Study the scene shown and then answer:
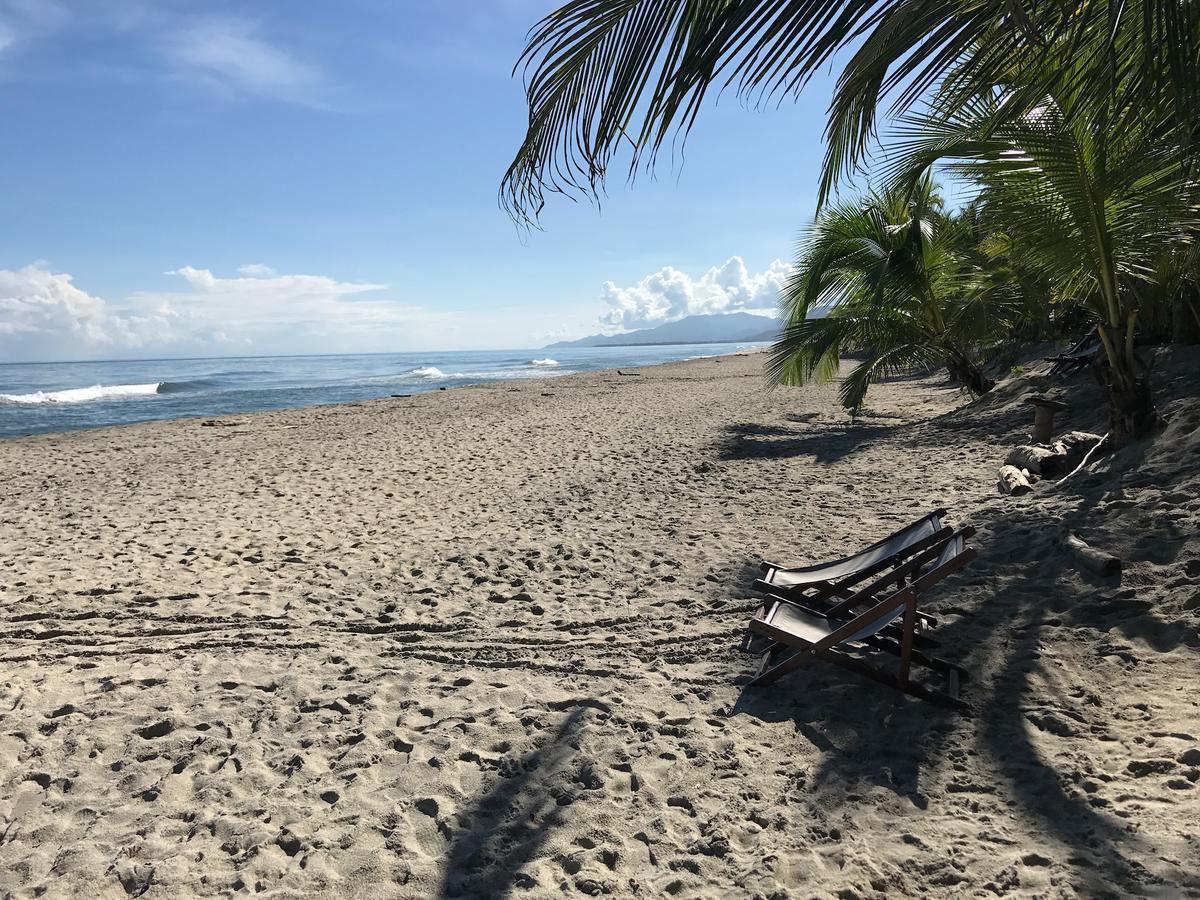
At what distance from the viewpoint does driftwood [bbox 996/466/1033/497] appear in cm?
580

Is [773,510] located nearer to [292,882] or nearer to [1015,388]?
[292,882]

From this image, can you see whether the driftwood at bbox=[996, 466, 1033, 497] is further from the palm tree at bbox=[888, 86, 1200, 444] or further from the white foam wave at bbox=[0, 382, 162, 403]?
the white foam wave at bbox=[0, 382, 162, 403]

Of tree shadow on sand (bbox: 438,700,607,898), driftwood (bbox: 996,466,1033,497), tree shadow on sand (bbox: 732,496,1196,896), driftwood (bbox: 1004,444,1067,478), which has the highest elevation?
driftwood (bbox: 1004,444,1067,478)

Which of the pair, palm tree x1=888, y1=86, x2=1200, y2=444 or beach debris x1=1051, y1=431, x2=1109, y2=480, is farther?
beach debris x1=1051, y1=431, x2=1109, y2=480

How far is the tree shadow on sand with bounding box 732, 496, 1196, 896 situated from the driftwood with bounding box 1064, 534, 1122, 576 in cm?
6

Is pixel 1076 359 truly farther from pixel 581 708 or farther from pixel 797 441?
pixel 581 708

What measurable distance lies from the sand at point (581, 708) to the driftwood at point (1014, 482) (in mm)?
192

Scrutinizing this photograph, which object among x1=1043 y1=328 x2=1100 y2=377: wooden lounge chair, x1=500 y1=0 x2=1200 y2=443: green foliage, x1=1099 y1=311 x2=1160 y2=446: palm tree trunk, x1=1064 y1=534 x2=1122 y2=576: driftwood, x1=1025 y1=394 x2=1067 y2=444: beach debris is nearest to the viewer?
x1=500 y1=0 x2=1200 y2=443: green foliage

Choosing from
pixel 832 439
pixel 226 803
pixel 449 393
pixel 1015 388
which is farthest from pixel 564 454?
pixel 449 393

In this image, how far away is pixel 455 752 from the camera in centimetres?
299

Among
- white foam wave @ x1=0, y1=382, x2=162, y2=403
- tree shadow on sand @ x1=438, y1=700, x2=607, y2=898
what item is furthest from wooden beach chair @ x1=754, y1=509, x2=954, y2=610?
white foam wave @ x1=0, y1=382, x2=162, y2=403

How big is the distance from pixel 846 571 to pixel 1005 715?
1.23 m

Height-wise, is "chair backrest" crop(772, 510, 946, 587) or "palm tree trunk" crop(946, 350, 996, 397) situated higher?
"palm tree trunk" crop(946, 350, 996, 397)

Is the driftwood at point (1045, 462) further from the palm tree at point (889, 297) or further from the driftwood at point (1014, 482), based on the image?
the palm tree at point (889, 297)
